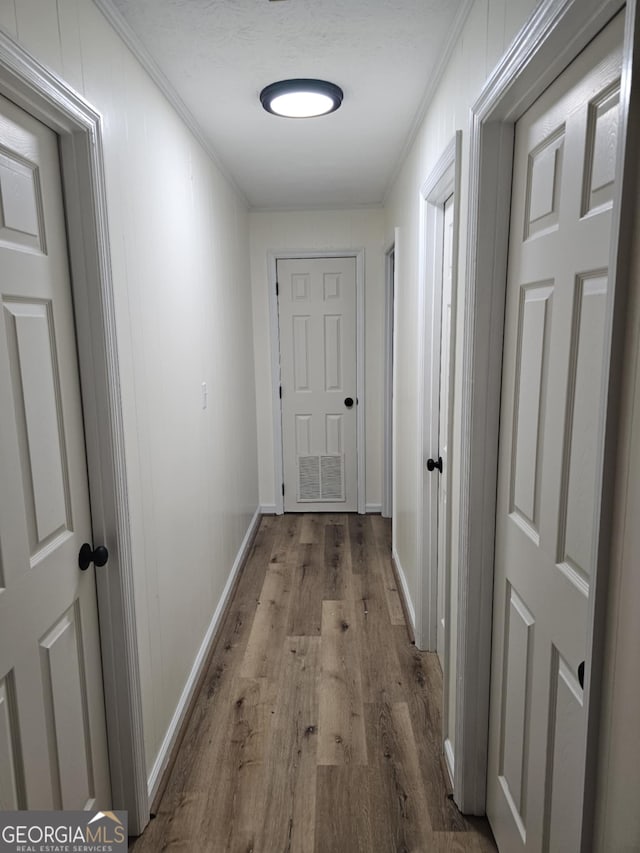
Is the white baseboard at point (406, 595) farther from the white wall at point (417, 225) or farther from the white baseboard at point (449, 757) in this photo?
the white baseboard at point (449, 757)

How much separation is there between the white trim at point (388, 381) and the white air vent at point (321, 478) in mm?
362

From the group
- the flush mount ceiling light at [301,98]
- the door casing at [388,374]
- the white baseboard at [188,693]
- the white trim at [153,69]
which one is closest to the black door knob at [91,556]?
the white baseboard at [188,693]

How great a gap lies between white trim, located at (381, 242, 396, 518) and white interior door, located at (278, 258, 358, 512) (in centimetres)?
25

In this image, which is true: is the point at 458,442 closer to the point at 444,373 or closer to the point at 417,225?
the point at 444,373

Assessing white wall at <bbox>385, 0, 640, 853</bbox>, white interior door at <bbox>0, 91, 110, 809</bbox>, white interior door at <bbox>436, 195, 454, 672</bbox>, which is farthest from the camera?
white interior door at <bbox>436, 195, 454, 672</bbox>

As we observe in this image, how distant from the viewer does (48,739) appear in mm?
1328

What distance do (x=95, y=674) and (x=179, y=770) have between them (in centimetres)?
66

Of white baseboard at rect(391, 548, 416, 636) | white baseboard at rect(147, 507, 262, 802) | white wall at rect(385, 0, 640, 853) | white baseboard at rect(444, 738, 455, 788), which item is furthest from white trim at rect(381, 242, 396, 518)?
white baseboard at rect(444, 738, 455, 788)

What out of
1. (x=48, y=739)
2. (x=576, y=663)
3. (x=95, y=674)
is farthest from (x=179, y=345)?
(x=576, y=663)

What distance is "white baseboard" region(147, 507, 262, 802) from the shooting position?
Result: 1.87 meters

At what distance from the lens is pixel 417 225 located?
2596mm

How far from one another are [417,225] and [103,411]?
1.75 meters

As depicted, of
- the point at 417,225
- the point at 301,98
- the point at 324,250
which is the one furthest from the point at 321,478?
the point at 301,98

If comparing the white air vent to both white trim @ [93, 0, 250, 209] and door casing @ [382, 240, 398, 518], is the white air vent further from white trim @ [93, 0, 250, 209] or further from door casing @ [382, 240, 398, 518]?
white trim @ [93, 0, 250, 209]
